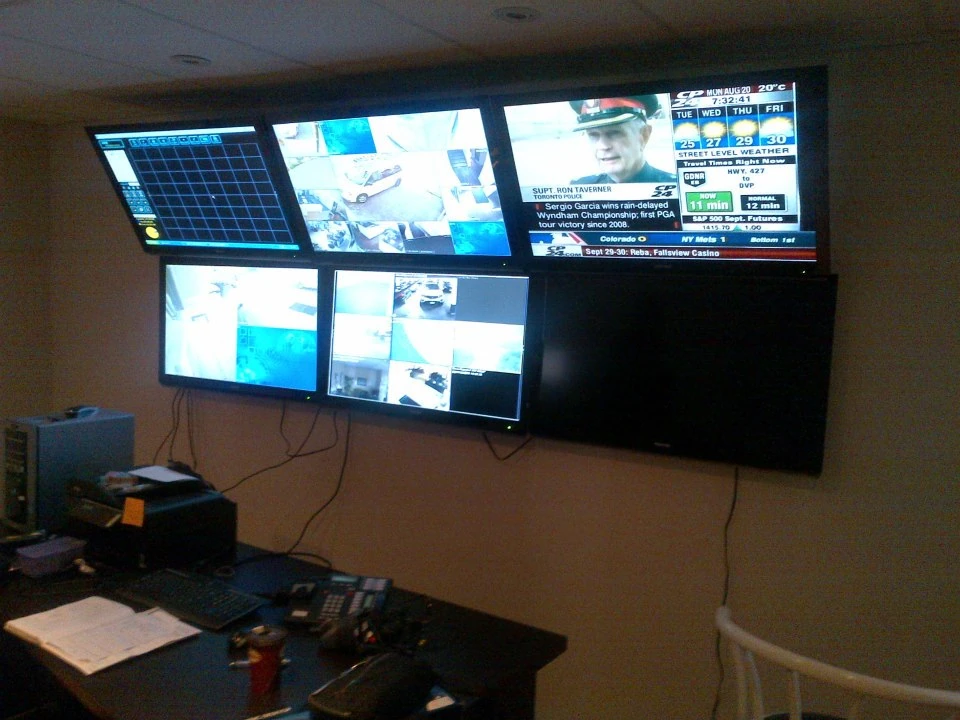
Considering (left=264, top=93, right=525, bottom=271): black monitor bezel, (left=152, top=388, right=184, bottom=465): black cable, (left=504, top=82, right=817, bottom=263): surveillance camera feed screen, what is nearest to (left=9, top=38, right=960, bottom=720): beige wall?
(left=504, top=82, right=817, bottom=263): surveillance camera feed screen

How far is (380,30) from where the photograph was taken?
93.4 inches

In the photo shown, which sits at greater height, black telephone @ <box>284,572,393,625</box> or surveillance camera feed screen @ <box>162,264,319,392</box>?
surveillance camera feed screen @ <box>162,264,319,392</box>

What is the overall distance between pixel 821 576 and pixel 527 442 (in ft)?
3.37

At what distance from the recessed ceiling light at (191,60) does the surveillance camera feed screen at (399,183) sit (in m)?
0.32

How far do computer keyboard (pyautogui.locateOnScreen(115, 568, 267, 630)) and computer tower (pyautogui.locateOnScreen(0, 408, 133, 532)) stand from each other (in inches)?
22.4

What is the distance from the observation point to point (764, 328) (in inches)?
95.0

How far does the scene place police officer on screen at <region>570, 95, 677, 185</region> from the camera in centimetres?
232

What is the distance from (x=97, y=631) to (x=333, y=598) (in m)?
0.59

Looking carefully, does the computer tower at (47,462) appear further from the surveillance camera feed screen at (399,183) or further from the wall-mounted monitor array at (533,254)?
the surveillance camera feed screen at (399,183)

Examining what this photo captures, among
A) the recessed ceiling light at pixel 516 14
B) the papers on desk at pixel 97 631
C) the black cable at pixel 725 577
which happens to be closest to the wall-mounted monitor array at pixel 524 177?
the recessed ceiling light at pixel 516 14

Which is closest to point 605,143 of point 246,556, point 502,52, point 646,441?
point 502,52

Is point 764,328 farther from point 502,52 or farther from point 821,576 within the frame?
point 502,52

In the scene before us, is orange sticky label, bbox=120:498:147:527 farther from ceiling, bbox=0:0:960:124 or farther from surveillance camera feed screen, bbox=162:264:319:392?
ceiling, bbox=0:0:960:124

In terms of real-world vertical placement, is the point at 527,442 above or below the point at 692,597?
above
